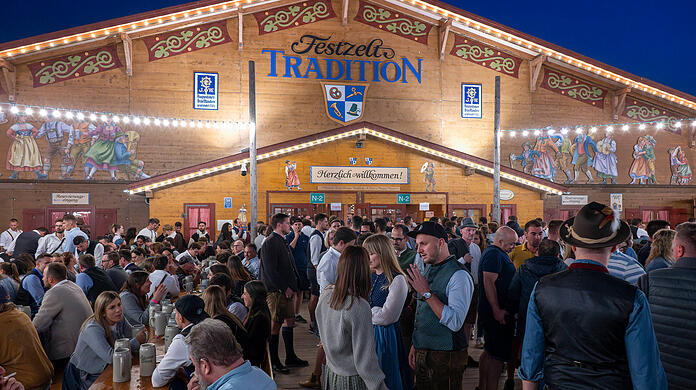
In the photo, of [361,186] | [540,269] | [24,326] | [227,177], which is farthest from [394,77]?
[24,326]

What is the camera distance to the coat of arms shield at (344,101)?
2070 cm

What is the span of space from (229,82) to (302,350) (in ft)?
50.3

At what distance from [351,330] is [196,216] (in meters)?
14.5

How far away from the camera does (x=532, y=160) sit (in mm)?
21938

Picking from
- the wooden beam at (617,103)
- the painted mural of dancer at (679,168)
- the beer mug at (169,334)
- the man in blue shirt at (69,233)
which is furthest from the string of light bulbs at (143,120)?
the painted mural of dancer at (679,168)

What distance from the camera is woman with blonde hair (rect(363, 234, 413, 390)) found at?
3809mm

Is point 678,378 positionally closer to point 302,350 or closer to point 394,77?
point 302,350

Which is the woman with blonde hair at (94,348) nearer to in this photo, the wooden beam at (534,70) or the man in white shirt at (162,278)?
the man in white shirt at (162,278)

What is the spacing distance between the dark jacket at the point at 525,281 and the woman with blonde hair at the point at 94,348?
13.6ft

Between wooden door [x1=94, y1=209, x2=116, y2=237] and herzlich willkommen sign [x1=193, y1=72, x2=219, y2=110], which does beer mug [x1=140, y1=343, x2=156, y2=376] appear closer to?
wooden door [x1=94, y1=209, x2=116, y2=237]

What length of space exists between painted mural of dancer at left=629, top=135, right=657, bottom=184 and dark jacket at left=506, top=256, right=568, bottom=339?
21500 mm

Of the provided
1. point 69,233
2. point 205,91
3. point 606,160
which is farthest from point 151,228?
point 606,160

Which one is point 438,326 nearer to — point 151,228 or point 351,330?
point 351,330

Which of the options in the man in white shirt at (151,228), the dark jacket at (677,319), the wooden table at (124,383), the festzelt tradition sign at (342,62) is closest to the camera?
the dark jacket at (677,319)
